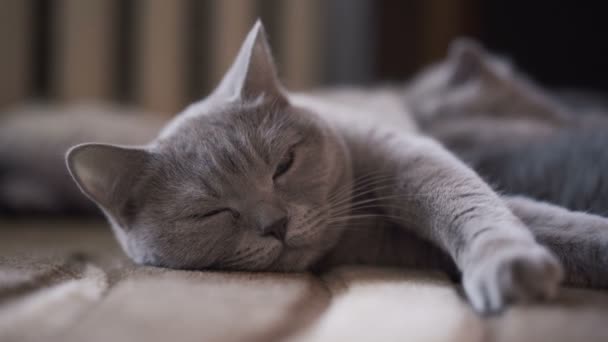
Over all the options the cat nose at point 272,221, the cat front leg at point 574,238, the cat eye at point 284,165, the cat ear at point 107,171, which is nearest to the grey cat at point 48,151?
the cat ear at point 107,171

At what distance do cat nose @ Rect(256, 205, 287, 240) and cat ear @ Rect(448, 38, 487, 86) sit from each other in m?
1.06

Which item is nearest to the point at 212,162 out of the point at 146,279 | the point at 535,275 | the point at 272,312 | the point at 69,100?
the point at 146,279

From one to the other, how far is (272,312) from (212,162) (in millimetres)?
362

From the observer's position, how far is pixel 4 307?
0.75 metres

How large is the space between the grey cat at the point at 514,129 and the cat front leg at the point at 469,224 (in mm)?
166

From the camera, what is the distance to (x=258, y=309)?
734mm

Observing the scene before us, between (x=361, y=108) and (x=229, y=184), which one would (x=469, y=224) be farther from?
(x=361, y=108)

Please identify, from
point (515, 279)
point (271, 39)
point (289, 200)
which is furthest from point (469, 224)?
point (271, 39)

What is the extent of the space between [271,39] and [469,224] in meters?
1.92

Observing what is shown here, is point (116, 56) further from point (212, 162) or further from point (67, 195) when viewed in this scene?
point (212, 162)

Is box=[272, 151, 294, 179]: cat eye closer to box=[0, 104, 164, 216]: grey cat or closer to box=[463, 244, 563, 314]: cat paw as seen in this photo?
box=[463, 244, 563, 314]: cat paw

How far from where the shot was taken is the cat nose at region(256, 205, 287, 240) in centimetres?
93

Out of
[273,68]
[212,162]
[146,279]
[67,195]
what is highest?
[273,68]

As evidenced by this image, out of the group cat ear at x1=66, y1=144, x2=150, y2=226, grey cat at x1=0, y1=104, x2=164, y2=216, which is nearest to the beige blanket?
cat ear at x1=66, y1=144, x2=150, y2=226
